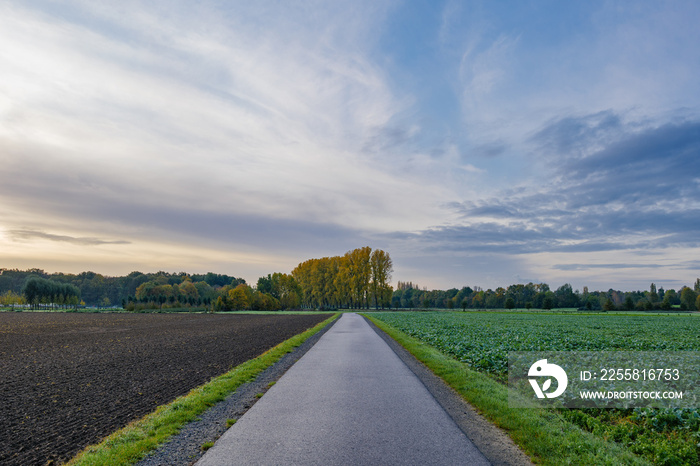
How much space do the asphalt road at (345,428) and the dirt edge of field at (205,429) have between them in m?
0.34

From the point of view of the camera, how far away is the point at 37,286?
13188 cm

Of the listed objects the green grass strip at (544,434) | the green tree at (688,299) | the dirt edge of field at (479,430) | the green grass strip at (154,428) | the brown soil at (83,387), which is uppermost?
the green tree at (688,299)

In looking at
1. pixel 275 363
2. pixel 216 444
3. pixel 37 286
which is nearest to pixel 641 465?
pixel 216 444

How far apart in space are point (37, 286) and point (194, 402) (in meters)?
156

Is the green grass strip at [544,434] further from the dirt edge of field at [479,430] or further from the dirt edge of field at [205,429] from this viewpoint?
the dirt edge of field at [205,429]

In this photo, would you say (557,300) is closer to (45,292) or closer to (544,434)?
(544,434)

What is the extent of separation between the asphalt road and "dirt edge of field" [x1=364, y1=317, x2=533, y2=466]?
220 mm

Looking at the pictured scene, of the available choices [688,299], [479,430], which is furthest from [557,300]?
[479,430]

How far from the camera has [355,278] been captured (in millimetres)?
111812

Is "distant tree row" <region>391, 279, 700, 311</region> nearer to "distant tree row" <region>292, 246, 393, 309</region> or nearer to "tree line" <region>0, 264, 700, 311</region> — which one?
"tree line" <region>0, 264, 700, 311</region>

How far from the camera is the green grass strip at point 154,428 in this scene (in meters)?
6.46

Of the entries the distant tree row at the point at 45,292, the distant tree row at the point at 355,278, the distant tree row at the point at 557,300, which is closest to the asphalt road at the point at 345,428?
the distant tree row at the point at 355,278

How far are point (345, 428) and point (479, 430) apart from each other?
8.30 ft

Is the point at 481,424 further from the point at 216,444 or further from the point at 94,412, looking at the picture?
the point at 94,412
